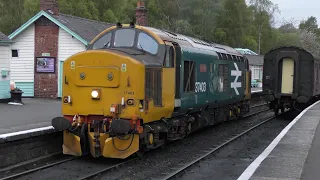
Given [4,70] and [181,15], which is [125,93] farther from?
[181,15]

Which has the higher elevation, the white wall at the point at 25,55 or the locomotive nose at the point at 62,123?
the white wall at the point at 25,55

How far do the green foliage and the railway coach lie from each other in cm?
2409

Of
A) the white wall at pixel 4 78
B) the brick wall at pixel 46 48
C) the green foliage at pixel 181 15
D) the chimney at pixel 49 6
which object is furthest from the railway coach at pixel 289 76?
the green foliage at pixel 181 15

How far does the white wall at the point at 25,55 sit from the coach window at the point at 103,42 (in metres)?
12.4

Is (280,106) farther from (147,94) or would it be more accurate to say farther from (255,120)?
(147,94)

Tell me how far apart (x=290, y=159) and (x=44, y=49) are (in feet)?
54.9

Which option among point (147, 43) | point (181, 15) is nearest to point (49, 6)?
point (147, 43)

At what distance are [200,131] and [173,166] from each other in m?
5.36

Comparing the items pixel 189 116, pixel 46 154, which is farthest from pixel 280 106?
pixel 46 154

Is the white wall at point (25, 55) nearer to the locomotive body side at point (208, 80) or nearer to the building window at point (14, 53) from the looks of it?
the building window at point (14, 53)

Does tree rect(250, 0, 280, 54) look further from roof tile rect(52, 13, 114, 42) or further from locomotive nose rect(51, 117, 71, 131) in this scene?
locomotive nose rect(51, 117, 71, 131)

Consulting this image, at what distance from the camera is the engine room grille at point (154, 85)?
9086mm

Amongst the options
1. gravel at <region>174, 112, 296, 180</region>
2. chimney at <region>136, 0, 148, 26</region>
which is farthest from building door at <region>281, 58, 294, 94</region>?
chimney at <region>136, 0, 148, 26</region>

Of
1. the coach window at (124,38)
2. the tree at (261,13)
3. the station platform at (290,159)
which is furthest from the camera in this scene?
the tree at (261,13)
